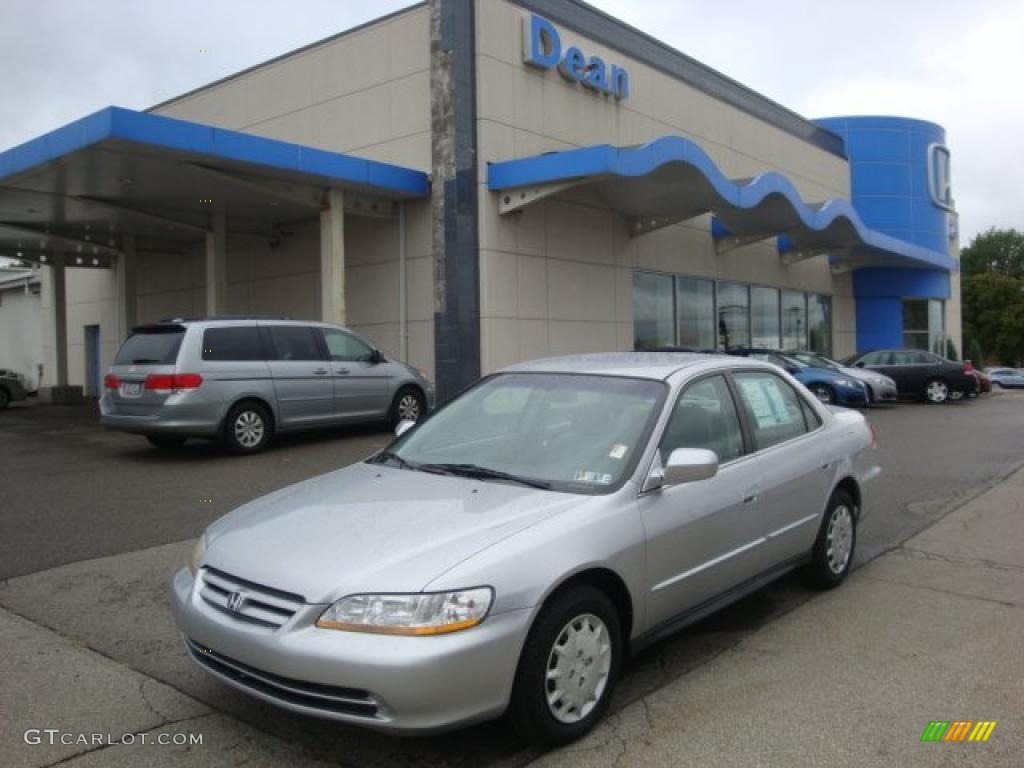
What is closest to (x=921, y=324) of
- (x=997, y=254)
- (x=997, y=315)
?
(x=997, y=315)

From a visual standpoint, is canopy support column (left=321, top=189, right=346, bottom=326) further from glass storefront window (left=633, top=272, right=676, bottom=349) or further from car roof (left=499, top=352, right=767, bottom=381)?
car roof (left=499, top=352, right=767, bottom=381)

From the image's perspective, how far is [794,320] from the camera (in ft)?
90.1

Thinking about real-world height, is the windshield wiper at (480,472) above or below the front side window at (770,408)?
below

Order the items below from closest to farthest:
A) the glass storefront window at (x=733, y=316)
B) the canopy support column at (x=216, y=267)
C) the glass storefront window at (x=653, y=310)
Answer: the canopy support column at (x=216, y=267)
the glass storefront window at (x=653, y=310)
the glass storefront window at (x=733, y=316)

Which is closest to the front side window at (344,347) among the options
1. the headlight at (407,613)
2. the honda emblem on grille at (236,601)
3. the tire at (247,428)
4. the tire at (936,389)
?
the tire at (247,428)

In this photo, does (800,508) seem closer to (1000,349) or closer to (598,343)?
(598,343)

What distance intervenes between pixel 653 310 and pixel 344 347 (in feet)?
33.2

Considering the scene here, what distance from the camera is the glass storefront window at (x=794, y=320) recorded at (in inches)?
1054

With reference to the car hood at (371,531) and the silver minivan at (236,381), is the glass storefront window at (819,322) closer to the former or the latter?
the silver minivan at (236,381)

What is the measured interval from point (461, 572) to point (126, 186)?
14.4 metres

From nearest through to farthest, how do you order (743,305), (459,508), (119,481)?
(459,508) → (119,481) → (743,305)

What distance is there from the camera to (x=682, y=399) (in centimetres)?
426

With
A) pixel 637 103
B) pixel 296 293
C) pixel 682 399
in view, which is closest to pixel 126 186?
pixel 296 293

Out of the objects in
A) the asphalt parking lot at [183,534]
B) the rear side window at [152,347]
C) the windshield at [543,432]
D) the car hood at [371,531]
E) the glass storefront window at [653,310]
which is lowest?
the asphalt parking lot at [183,534]
